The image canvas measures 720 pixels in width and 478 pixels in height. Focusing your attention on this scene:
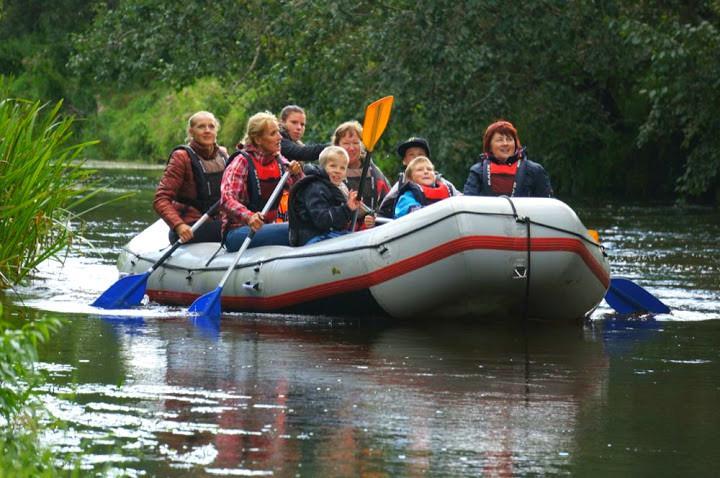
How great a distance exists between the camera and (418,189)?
32.8 feet

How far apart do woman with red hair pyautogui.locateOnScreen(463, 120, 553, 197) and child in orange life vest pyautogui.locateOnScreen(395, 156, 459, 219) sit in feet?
0.93

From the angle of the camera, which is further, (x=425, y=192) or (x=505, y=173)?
(x=505, y=173)

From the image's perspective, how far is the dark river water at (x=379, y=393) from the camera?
5566 mm

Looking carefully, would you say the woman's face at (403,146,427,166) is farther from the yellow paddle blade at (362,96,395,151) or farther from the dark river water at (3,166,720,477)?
the dark river water at (3,166,720,477)

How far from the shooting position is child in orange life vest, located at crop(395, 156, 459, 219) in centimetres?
997

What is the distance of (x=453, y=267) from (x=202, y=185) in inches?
98.3

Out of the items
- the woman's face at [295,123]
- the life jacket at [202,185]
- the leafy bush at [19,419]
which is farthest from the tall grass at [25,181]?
the leafy bush at [19,419]

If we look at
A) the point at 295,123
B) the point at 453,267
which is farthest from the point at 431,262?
the point at 295,123

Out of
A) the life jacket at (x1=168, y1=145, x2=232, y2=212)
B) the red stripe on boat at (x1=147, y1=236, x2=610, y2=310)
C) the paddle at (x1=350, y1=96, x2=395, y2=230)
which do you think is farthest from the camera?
the life jacket at (x1=168, y1=145, x2=232, y2=212)

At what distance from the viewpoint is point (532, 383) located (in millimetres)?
7328

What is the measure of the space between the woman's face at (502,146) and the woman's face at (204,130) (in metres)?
1.86

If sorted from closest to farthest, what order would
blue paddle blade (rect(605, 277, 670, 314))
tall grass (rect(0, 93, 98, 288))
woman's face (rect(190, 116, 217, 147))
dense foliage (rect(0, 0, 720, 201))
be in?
tall grass (rect(0, 93, 98, 288)), blue paddle blade (rect(605, 277, 670, 314)), woman's face (rect(190, 116, 217, 147)), dense foliage (rect(0, 0, 720, 201))

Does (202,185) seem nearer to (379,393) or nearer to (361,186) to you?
(361,186)

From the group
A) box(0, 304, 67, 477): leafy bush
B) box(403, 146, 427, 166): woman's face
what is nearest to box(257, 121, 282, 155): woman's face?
box(403, 146, 427, 166): woman's face
